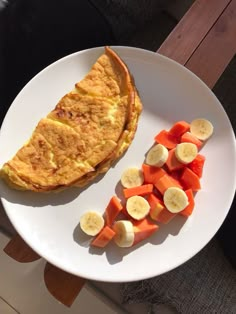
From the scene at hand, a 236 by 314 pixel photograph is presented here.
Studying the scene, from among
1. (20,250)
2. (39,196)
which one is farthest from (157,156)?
(20,250)

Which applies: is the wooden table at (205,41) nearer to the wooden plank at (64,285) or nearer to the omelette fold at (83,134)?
the omelette fold at (83,134)

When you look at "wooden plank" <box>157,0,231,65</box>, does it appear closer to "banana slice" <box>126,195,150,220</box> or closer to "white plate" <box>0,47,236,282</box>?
"white plate" <box>0,47,236,282</box>

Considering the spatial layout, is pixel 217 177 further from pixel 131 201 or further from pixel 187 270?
pixel 187 270

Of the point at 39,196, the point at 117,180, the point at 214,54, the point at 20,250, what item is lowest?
the point at 20,250

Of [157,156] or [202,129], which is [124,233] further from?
[202,129]

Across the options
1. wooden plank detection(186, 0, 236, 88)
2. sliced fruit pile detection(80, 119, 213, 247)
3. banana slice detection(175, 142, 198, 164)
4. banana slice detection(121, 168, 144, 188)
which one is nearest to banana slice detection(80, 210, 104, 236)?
sliced fruit pile detection(80, 119, 213, 247)

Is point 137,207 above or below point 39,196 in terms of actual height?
above

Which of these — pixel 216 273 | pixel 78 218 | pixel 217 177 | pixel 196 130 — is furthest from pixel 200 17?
pixel 216 273

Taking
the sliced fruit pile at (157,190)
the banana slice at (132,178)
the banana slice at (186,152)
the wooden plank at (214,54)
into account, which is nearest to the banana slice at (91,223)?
the sliced fruit pile at (157,190)
